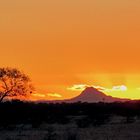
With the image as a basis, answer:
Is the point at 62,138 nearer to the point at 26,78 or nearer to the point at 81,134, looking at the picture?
the point at 81,134

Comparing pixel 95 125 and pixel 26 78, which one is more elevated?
pixel 26 78

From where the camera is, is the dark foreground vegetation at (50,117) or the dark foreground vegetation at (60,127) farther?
the dark foreground vegetation at (50,117)

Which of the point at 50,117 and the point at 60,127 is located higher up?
the point at 50,117

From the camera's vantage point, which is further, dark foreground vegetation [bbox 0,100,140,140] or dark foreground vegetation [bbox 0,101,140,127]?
dark foreground vegetation [bbox 0,101,140,127]

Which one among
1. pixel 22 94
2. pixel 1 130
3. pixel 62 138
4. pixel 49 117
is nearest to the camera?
pixel 62 138

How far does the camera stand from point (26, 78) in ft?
334

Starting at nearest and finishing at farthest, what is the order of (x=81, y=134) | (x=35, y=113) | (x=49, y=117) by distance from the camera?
1. (x=81, y=134)
2. (x=49, y=117)
3. (x=35, y=113)

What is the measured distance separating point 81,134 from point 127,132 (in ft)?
11.3

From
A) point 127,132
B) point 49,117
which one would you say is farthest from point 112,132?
point 49,117

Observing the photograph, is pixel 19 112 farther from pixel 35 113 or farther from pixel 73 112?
pixel 73 112

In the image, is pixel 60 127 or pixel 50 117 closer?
pixel 60 127

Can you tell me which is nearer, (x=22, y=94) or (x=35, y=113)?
(x=35, y=113)

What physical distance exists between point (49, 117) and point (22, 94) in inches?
804

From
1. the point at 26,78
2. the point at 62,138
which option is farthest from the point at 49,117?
the point at 62,138
